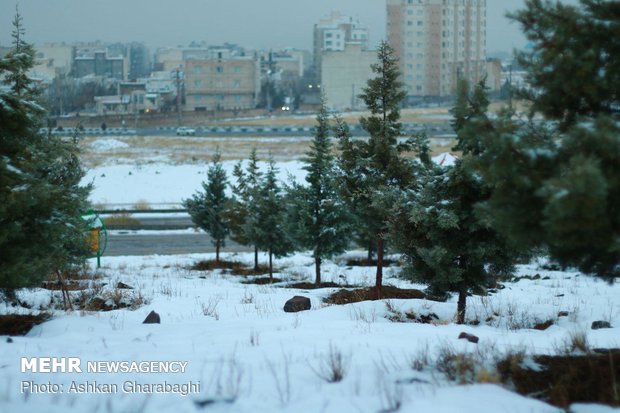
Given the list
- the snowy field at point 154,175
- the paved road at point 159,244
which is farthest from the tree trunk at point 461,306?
the snowy field at point 154,175

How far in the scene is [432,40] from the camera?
15225 centimetres

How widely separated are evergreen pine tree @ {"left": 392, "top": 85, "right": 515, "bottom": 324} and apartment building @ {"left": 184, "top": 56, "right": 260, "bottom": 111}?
12346cm

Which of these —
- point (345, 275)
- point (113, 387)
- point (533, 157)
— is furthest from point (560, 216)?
point (345, 275)

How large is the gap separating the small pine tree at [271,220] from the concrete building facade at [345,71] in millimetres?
117229

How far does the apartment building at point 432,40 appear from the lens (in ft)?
491

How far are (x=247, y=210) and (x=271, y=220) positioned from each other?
171cm

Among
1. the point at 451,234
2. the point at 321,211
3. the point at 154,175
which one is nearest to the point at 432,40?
the point at 154,175

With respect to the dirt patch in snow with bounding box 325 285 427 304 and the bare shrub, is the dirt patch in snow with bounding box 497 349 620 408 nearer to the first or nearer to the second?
the bare shrub

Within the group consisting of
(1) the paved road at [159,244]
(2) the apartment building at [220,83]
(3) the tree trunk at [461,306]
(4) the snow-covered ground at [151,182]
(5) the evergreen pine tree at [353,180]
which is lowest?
(1) the paved road at [159,244]

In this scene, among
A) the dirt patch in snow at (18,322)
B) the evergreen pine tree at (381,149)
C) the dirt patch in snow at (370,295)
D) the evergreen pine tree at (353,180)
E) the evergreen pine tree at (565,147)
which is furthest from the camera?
the evergreen pine tree at (353,180)

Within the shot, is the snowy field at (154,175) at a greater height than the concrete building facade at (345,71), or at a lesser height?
lesser

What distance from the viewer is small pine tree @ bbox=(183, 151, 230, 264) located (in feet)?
80.9

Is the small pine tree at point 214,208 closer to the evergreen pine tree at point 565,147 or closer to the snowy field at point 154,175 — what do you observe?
the snowy field at point 154,175

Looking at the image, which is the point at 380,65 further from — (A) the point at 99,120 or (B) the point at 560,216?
(A) the point at 99,120
